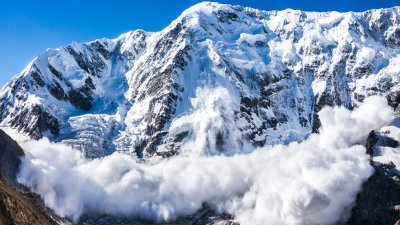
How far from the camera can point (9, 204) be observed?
86.6 meters

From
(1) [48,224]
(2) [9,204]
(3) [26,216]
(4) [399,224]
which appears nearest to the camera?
(4) [399,224]

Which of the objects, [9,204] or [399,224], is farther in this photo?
[9,204]

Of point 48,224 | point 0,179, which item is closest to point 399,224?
point 48,224

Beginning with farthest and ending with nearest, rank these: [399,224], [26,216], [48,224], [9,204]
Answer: [48,224] < [26,216] < [9,204] < [399,224]

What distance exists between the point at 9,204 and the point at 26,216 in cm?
801

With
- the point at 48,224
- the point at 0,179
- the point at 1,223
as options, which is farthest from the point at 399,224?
the point at 0,179

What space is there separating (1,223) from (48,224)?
1447 inches

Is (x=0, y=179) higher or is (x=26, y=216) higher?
(x=0, y=179)

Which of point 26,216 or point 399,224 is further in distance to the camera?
point 26,216

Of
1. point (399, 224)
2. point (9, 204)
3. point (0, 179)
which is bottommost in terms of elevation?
point (399, 224)

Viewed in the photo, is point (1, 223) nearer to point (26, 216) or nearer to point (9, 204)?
point (9, 204)

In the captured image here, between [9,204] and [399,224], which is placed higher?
[9,204]

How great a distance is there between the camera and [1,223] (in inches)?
3041

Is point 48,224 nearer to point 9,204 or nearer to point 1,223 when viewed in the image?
point 9,204
